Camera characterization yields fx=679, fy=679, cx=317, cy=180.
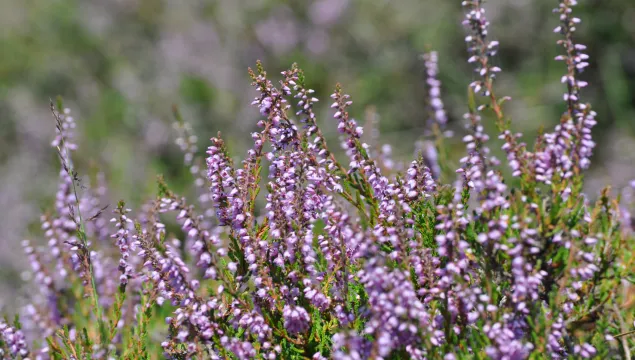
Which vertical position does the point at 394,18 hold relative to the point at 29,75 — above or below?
below

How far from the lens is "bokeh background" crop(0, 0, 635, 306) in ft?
35.2

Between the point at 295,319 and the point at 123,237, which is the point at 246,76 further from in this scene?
the point at 295,319

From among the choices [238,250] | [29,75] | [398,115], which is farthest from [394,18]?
[238,250]

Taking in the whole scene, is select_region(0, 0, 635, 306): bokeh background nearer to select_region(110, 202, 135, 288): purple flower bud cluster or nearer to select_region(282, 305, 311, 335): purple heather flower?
select_region(110, 202, 135, 288): purple flower bud cluster

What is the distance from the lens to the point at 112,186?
10.0 metres

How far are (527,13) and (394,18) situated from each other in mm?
2485

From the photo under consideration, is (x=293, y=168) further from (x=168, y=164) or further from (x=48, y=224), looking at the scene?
(x=168, y=164)

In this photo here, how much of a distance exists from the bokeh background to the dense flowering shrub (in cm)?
637

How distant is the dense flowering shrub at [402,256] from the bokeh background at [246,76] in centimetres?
637

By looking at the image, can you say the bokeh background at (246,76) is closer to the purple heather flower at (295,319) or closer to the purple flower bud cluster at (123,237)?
the purple flower bud cluster at (123,237)

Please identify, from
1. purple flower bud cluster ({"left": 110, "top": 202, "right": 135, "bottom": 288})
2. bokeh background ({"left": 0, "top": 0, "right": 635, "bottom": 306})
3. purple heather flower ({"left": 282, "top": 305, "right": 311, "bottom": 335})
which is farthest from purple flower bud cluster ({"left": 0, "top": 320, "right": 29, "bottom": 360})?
bokeh background ({"left": 0, "top": 0, "right": 635, "bottom": 306})

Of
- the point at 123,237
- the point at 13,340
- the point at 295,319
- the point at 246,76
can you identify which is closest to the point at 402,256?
the point at 295,319

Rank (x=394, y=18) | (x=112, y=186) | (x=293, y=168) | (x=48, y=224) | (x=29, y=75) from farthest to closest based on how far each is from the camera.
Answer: (x=29, y=75), (x=394, y=18), (x=112, y=186), (x=48, y=224), (x=293, y=168)

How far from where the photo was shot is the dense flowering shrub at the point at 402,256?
8.26ft
